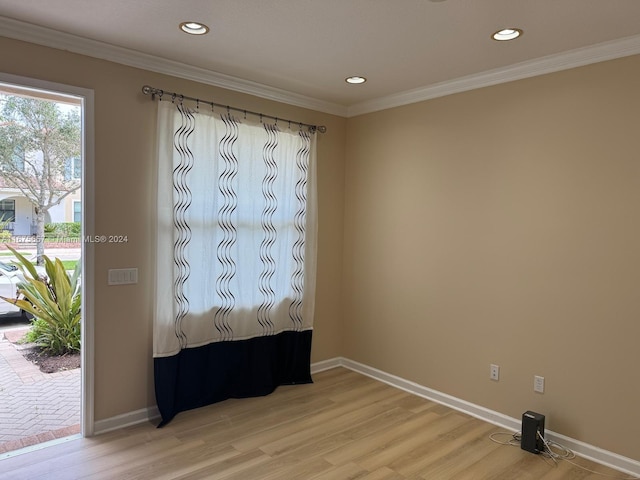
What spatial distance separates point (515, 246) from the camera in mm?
3148

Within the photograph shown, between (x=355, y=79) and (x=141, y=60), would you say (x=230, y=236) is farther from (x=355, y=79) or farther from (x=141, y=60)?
(x=355, y=79)

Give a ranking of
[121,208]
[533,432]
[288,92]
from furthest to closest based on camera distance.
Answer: [288,92] → [121,208] → [533,432]

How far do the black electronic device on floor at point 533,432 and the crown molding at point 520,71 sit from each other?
2.27m

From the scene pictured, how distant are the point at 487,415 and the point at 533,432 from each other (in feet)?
1.70

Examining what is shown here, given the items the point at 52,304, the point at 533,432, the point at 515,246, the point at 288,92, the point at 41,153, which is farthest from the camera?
the point at 52,304

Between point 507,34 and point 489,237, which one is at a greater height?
point 507,34

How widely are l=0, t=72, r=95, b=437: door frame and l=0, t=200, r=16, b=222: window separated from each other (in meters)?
1.22

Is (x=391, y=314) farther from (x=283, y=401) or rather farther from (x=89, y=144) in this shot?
(x=89, y=144)

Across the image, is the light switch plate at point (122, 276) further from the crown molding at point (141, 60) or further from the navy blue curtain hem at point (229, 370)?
the crown molding at point (141, 60)

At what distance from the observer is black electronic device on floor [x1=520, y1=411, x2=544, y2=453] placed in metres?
2.81

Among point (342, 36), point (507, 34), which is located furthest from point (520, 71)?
point (342, 36)

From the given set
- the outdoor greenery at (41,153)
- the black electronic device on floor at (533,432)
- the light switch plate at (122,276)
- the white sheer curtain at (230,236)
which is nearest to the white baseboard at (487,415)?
the black electronic device on floor at (533,432)

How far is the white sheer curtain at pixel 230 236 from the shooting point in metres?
3.15

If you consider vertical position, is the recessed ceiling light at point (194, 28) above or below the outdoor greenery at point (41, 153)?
above
